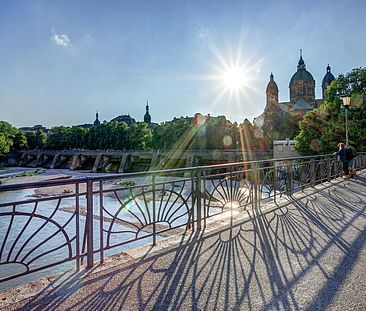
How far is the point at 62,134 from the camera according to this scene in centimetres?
7919

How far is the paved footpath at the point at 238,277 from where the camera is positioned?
239cm

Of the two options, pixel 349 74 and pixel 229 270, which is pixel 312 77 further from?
pixel 229 270

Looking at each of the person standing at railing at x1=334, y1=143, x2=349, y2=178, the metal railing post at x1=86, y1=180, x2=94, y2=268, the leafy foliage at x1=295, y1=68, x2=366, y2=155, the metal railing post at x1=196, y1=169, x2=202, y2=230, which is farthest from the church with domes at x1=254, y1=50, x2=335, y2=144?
the metal railing post at x1=86, y1=180, x2=94, y2=268

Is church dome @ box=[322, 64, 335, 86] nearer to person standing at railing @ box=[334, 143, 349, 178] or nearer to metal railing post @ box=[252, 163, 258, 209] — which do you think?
person standing at railing @ box=[334, 143, 349, 178]

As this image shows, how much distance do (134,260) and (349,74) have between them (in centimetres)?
2491

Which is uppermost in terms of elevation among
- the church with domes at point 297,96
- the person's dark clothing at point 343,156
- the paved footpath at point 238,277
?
the church with domes at point 297,96

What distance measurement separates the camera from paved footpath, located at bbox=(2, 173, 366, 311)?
2.39 meters

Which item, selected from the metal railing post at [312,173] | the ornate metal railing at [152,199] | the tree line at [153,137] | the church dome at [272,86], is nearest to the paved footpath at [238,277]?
the ornate metal railing at [152,199]

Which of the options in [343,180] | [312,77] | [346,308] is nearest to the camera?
[346,308]

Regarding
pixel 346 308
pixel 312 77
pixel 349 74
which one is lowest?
pixel 346 308

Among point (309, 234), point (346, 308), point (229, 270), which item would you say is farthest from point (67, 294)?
point (309, 234)

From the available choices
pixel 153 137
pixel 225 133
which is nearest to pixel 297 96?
pixel 225 133

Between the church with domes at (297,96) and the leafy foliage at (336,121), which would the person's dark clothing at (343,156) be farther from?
the church with domes at (297,96)

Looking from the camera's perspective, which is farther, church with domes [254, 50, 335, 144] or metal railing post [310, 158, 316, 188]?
church with domes [254, 50, 335, 144]
